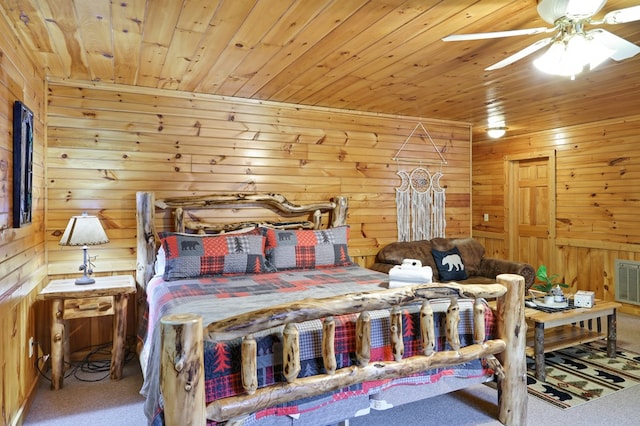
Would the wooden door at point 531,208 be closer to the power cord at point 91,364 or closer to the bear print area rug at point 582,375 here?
the bear print area rug at point 582,375

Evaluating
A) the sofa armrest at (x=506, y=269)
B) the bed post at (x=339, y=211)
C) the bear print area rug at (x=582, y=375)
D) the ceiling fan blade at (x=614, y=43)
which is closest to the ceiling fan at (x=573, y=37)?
the ceiling fan blade at (x=614, y=43)

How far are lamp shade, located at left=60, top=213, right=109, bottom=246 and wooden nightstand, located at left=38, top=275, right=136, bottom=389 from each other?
328 millimetres

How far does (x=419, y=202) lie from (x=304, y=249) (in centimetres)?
183

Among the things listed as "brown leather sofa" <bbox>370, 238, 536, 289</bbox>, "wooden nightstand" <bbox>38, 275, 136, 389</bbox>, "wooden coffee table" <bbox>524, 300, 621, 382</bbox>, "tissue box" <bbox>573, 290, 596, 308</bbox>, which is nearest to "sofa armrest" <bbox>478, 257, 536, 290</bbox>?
"brown leather sofa" <bbox>370, 238, 536, 289</bbox>

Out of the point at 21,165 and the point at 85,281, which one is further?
the point at 85,281

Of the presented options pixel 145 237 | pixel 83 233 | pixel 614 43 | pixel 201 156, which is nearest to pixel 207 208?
pixel 201 156

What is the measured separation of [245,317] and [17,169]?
1.72 meters

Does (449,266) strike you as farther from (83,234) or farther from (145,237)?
(83,234)

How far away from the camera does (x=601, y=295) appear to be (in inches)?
204

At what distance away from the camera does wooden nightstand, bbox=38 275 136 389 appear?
2.96m

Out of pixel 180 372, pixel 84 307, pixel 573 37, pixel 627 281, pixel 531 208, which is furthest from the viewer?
pixel 531 208

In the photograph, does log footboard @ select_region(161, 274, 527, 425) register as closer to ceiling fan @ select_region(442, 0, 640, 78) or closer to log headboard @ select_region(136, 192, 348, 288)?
ceiling fan @ select_region(442, 0, 640, 78)

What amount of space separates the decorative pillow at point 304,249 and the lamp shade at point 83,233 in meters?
1.31

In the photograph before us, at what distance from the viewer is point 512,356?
7.95 feet
